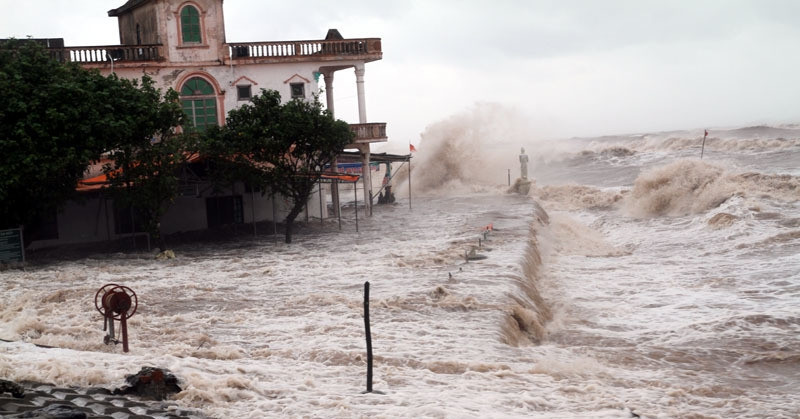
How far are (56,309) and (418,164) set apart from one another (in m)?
33.7

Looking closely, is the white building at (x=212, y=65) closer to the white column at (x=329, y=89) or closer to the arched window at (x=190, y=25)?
the arched window at (x=190, y=25)

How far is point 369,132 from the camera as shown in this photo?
32.5 metres

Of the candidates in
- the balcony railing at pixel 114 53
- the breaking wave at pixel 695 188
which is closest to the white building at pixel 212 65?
the balcony railing at pixel 114 53

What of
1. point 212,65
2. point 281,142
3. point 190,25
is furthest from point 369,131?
point 281,142

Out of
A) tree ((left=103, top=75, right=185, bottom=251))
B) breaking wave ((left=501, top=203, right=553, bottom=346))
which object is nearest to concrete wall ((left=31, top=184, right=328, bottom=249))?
tree ((left=103, top=75, right=185, bottom=251))

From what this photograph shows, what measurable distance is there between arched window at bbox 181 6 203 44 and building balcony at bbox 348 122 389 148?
6.64 m

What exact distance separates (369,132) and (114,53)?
9.64 meters

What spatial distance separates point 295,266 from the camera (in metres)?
21.5

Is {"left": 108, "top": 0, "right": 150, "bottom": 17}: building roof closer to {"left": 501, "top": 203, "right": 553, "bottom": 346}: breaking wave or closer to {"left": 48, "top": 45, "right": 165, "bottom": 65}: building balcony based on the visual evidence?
{"left": 48, "top": 45, "right": 165, "bottom": 65}: building balcony

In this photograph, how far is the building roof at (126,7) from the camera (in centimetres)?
3141

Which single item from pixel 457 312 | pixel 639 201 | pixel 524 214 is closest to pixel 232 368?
pixel 457 312

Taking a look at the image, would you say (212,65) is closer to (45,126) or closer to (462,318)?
(45,126)

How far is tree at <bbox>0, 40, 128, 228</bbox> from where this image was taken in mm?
20969

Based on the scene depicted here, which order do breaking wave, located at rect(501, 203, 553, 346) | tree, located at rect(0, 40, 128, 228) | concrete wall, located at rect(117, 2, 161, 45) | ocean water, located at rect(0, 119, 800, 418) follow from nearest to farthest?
ocean water, located at rect(0, 119, 800, 418) → breaking wave, located at rect(501, 203, 553, 346) → tree, located at rect(0, 40, 128, 228) → concrete wall, located at rect(117, 2, 161, 45)
